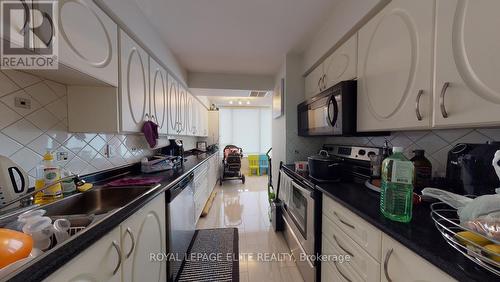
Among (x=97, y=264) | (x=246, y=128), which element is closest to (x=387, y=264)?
(x=97, y=264)

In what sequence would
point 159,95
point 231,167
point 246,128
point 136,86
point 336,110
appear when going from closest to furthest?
point 336,110
point 136,86
point 159,95
point 231,167
point 246,128

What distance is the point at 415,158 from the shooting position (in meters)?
1.11

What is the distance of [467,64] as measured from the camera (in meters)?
0.66

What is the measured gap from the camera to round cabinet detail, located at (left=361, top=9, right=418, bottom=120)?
92 cm

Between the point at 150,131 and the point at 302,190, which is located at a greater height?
the point at 150,131

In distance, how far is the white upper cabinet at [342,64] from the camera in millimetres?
1385

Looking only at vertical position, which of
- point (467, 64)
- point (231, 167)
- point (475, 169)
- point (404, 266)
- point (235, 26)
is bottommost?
point (231, 167)

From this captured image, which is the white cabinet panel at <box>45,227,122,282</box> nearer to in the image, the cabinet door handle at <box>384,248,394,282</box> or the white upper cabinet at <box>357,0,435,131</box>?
the cabinet door handle at <box>384,248,394,282</box>

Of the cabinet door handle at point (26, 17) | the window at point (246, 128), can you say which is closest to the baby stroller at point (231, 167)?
the window at point (246, 128)

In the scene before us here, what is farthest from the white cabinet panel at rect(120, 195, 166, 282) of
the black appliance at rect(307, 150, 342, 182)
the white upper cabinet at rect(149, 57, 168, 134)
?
the black appliance at rect(307, 150, 342, 182)

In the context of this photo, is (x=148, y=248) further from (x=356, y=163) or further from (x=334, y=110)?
(x=356, y=163)

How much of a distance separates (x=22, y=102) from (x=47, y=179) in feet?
1.40

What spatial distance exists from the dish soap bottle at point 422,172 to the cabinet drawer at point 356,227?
1.52 feet

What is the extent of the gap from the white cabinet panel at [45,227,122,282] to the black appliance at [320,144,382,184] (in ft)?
4.88
